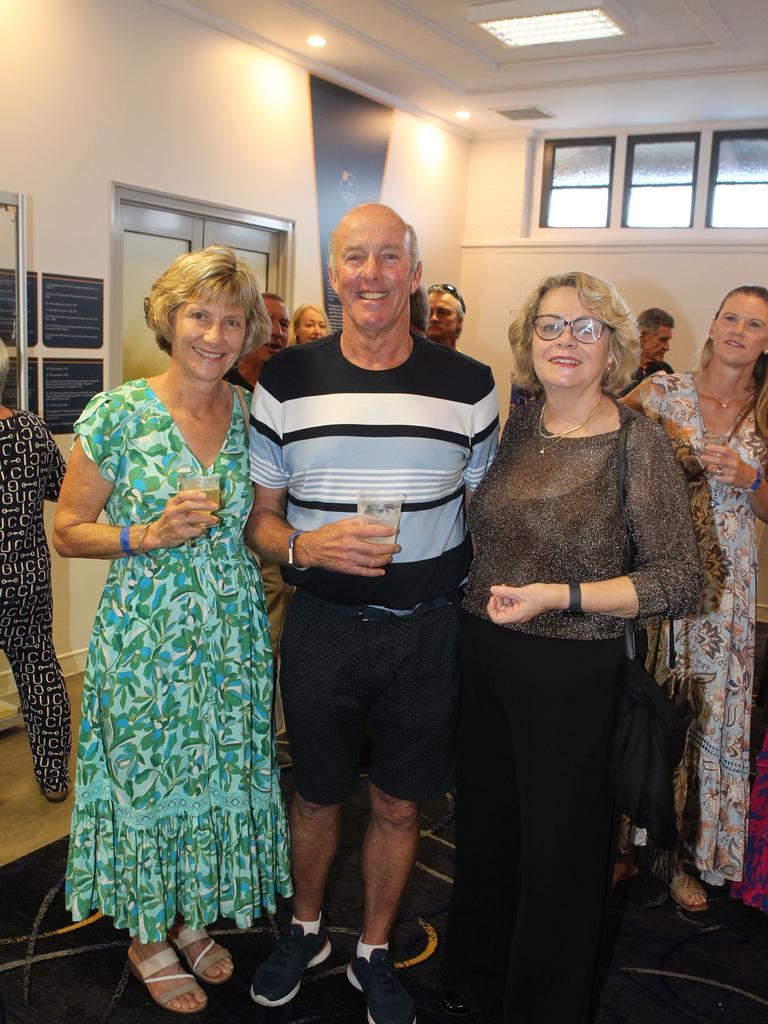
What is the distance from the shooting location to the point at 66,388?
4.48 m

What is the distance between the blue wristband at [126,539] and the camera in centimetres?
199

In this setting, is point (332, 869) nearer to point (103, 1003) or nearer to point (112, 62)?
point (103, 1003)

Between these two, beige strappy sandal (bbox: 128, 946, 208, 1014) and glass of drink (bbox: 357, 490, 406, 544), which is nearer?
glass of drink (bbox: 357, 490, 406, 544)

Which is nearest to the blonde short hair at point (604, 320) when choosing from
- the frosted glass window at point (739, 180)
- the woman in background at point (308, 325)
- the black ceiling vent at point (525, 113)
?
the woman in background at point (308, 325)

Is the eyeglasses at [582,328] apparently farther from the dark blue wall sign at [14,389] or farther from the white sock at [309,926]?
the dark blue wall sign at [14,389]

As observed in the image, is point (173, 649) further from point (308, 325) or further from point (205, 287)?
point (308, 325)

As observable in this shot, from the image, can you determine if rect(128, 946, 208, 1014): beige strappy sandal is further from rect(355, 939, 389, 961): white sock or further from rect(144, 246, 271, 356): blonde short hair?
rect(144, 246, 271, 356): blonde short hair

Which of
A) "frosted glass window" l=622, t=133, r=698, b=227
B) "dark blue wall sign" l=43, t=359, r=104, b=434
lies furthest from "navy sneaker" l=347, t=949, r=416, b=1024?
"frosted glass window" l=622, t=133, r=698, b=227

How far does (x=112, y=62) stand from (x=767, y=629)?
5.34m

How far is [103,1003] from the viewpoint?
86.9 inches

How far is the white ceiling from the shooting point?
5020 millimetres

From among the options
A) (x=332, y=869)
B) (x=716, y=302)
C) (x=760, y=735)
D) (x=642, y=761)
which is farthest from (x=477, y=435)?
(x=716, y=302)

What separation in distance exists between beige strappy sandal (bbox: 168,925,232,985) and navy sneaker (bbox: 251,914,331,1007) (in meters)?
0.11

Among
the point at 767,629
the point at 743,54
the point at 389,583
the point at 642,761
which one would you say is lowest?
the point at 767,629
